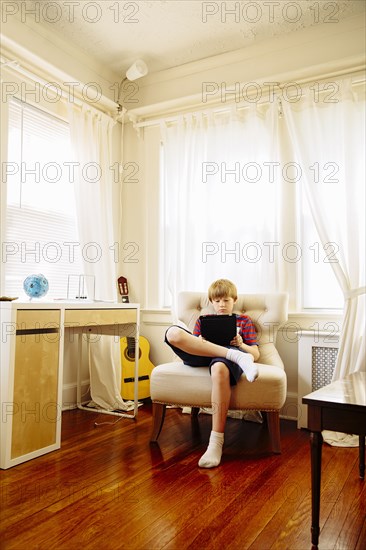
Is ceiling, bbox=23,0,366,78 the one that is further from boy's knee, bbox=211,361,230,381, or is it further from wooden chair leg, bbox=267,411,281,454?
wooden chair leg, bbox=267,411,281,454

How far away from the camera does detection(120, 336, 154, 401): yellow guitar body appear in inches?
124

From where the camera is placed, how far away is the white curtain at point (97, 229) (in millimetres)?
3078

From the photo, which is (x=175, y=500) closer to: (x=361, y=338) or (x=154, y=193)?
(x=361, y=338)

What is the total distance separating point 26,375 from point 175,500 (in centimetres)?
93

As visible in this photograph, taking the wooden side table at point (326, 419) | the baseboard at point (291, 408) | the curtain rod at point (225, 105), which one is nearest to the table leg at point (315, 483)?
the wooden side table at point (326, 419)

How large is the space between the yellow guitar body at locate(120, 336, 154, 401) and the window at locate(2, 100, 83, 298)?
62 centimetres

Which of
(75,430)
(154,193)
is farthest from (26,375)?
(154,193)

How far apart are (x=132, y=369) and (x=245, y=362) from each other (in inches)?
48.8

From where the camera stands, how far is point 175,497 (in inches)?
66.7

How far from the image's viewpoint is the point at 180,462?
6.79ft

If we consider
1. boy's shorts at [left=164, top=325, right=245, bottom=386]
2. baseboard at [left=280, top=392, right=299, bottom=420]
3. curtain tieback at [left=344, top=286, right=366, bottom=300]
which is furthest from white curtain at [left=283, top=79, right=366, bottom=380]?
boy's shorts at [left=164, top=325, right=245, bottom=386]

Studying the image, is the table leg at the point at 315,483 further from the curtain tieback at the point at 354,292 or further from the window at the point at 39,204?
the window at the point at 39,204

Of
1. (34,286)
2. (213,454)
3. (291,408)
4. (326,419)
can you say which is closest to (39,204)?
(34,286)

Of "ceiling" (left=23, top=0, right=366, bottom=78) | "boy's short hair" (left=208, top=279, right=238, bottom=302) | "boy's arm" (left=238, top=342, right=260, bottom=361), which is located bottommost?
"boy's arm" (left=238, top=342, right=260, bottom=361)
